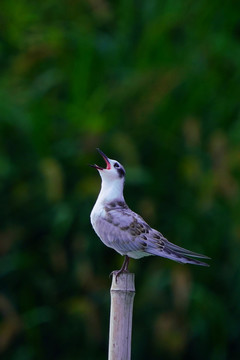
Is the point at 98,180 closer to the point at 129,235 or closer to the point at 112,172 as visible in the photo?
the point at 112,172

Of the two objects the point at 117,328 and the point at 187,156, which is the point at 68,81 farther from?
the point at 117,328

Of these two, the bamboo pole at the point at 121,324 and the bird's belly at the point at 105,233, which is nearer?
the bamboo pole at the point at 121,324

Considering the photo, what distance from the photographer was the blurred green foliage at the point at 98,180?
6.36 metres

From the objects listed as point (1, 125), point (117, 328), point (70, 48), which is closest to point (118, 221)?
point (117, 328)

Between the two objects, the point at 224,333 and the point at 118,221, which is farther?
the point at 224,333

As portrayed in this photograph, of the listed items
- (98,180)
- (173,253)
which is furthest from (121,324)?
(98,180)

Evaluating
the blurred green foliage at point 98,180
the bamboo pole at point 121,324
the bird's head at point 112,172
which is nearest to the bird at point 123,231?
the bird's head at point 112,172

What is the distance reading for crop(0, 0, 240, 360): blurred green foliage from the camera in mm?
6355

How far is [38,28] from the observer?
7.65 meters

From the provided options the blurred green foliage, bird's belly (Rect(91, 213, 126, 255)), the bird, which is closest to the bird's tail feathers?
the bird

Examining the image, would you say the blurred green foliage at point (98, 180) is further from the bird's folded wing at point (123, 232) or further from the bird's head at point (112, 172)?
the bird's folded wing at point (123, 232)

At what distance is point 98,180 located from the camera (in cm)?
647

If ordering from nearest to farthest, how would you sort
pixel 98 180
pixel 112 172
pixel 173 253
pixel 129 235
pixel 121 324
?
pixel 121 324, pixel 173 253, pixel 129 235, pixel 112 172, pixel 98 180

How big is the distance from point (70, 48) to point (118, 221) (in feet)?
14.6
